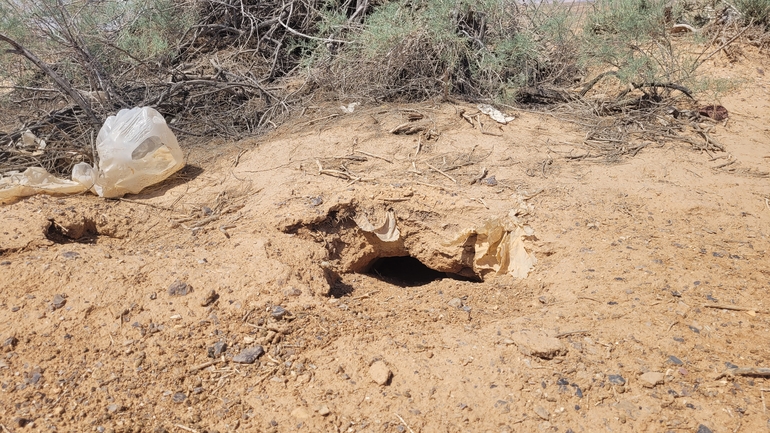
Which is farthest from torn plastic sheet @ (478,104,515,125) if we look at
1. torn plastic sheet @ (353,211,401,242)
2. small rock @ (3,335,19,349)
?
small rock @ (3,335,19,349)

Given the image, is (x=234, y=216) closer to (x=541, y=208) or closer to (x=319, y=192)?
(x=319, y=192)

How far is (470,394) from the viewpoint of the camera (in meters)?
2.03

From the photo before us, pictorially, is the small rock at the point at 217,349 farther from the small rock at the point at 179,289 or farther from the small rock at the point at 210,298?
the small rock at the point at 179,289

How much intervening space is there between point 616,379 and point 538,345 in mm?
302

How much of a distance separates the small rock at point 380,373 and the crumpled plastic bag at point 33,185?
237cm

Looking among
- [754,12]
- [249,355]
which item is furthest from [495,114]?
[754,12]

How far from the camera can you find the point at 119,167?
3.42 m

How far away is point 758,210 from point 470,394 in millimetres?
2290

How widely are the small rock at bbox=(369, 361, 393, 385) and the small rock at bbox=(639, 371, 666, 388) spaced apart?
0.92 metres

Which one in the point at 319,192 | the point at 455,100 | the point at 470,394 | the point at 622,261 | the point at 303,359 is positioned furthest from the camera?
the point at 455,100

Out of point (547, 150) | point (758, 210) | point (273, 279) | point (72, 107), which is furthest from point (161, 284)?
point (758, 210)

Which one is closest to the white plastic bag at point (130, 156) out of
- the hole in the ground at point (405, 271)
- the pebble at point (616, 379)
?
the hole in the ground at point (405, 271)

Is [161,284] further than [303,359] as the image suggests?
Yes

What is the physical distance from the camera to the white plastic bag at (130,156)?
11.2ft
